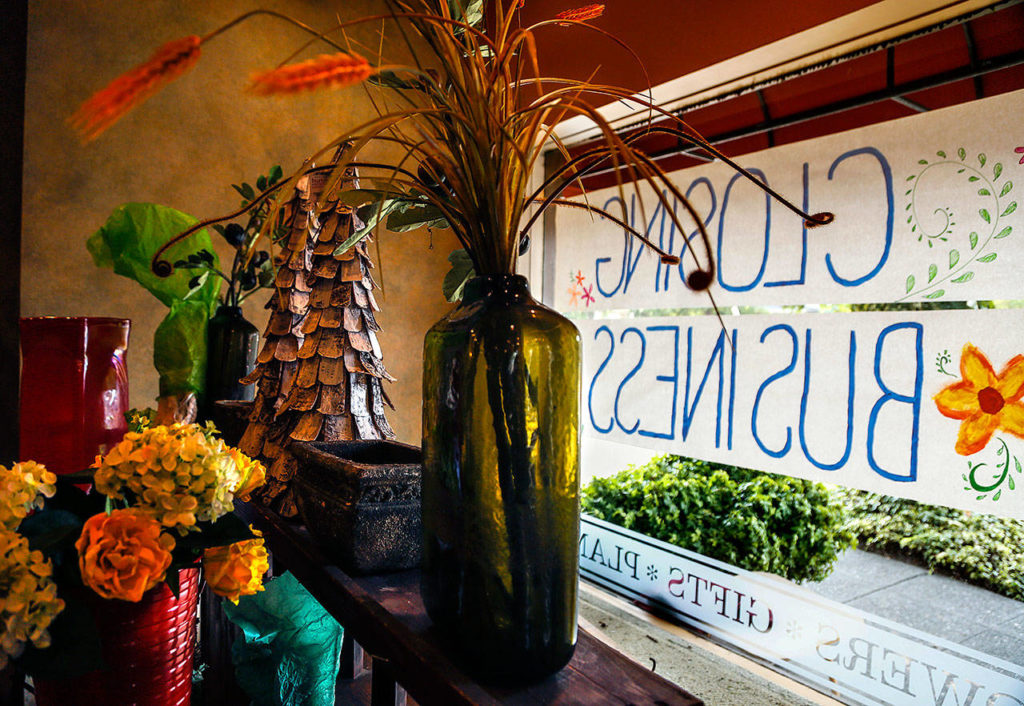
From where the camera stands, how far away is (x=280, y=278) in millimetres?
1036

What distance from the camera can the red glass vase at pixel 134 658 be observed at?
57cm

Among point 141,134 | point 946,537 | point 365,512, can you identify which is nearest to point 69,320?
point 365,512

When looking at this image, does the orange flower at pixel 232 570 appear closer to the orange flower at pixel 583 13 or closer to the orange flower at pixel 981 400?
the orange flower at pixel 583 13

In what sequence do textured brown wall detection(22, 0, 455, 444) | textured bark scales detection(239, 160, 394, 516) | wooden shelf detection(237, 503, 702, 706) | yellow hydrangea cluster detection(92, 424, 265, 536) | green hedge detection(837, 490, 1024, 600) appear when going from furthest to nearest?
Result: textured brown wall detection(22, 0, 455, 444) < green hedge detection(837, 490, 1024, 600) < textured bark scales detection(239, 160, 394, 516) < yellow hydrangea cluster detection(92, 424, 265, 536) < wooden shelf detection(237, 503, 702, 706)

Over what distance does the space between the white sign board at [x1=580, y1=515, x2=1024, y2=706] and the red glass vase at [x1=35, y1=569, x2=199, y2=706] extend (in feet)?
4.39

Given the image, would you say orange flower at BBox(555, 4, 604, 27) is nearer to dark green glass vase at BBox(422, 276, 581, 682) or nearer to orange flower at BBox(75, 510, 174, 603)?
dark green glass vase at BBox(422, 276, 581, 682)

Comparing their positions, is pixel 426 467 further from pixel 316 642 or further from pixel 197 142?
pixel 197 142

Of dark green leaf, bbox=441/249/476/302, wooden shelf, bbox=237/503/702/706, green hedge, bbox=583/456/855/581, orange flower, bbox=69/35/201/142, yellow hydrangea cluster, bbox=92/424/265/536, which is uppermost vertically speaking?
orange flower, bbox=69/35/201/142

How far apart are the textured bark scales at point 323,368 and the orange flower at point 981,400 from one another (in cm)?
112

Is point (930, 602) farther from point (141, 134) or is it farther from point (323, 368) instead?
point (141, 134)

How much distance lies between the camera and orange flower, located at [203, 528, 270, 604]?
1.97ft

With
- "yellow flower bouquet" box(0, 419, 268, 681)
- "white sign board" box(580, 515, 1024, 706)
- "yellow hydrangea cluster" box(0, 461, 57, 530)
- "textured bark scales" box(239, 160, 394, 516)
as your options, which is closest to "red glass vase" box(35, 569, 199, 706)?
"yellow flower bouquet" box(0, 419, 268, 681)

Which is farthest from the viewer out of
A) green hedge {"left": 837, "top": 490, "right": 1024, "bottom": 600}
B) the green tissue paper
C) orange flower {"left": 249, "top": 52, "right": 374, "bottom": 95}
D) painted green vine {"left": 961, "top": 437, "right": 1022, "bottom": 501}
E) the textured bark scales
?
green hedge {"left": 837, "top": 490, "right": 1024, "bottom": 600}

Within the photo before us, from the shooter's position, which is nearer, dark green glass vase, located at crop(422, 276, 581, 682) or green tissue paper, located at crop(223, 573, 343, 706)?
dark green glass vase, located at crop(422, 276, 581, 682)
